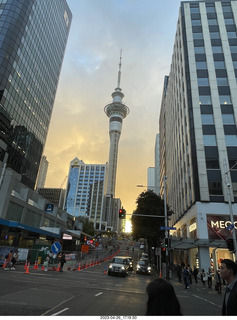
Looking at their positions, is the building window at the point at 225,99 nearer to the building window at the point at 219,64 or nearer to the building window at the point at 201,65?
the building window at the point at 219,64

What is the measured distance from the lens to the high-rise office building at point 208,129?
3158 cm

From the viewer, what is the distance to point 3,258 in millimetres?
24281

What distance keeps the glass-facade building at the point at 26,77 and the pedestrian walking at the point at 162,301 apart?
179ft

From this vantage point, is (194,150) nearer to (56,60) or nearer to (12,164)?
(12,164)

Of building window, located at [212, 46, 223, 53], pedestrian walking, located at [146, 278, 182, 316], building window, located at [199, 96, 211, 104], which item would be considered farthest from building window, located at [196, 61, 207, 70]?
pedestrian walking, located at [146, 278, 182, 316]

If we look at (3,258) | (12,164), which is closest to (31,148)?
(12,164)

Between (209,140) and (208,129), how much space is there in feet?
6.52

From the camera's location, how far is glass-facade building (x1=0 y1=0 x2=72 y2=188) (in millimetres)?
56625

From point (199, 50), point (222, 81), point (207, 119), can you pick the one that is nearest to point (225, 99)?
point (222, 81)

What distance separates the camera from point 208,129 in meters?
37.2

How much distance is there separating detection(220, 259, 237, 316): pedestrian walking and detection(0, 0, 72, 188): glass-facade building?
54.1 m

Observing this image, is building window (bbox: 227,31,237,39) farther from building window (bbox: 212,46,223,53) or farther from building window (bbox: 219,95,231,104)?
building window (bbox: 219,95,231,104)

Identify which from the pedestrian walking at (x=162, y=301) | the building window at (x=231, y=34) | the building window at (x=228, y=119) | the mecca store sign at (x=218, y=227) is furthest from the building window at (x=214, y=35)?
the pedestrian walking at (x=162, y=301)

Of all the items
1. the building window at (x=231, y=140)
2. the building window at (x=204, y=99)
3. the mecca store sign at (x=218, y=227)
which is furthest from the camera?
the building window at (x=204, y=99)
